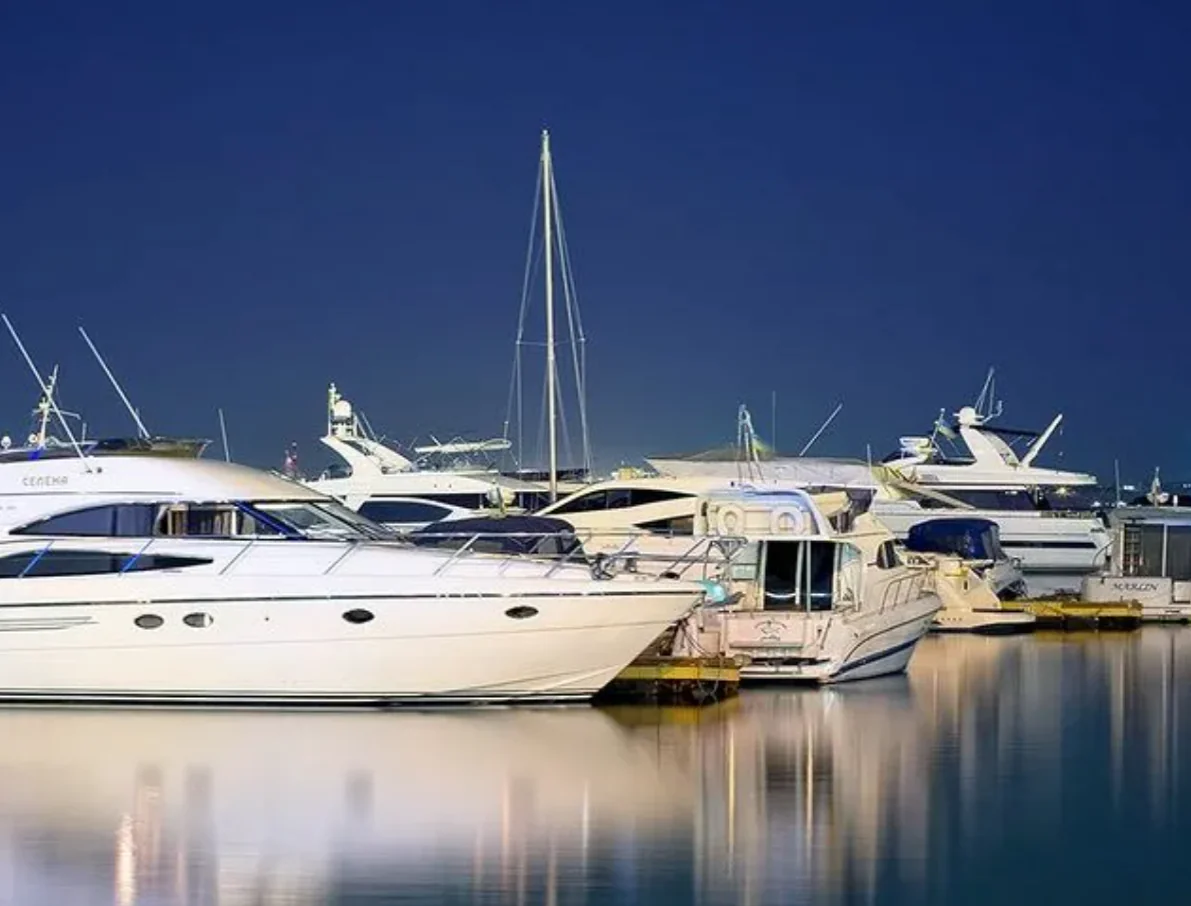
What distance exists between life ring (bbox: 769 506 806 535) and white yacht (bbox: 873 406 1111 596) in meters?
32.4

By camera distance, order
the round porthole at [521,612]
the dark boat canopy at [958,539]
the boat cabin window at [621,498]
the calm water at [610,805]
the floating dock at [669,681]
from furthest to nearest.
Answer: the dark boat canopy at [958,539], the boat cabin window at [621,498], the floating dock at [669,681], the round porthole at [521,612], the calm water at [610,805]

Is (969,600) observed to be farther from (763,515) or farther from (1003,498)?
(1003,498)

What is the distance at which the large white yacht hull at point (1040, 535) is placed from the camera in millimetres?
63531

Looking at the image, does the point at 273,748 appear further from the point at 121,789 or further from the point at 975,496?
the point at 975,496

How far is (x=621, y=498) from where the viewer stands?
4153 cm

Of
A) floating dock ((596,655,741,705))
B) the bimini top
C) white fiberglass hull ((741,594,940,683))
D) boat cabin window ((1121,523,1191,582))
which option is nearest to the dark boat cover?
the bimini top

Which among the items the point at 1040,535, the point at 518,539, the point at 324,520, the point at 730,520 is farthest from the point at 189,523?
the point at 1040,535

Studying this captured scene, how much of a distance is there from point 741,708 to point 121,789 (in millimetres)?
9082

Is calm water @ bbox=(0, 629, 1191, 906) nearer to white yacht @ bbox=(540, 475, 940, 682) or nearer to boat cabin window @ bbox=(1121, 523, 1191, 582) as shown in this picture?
white yacht @ bbox=(540, 475, 940, 682)

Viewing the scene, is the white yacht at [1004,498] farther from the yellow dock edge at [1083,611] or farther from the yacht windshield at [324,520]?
the yacht windshield at [324,520]

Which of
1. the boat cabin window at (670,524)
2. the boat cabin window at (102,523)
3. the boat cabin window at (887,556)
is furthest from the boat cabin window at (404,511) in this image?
the boat cabin window at (102,523)

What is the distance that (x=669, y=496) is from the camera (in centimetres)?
4094

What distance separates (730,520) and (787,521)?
1.14m

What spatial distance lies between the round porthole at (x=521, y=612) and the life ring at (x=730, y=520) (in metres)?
6.67
